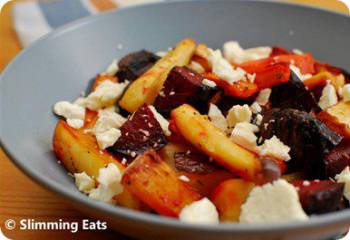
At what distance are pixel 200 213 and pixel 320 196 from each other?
32 centimetres

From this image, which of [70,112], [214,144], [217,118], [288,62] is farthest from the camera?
[288,62]

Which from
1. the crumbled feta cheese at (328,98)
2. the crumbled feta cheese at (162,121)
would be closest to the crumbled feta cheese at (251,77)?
the crumbled feta cheese at (328,98)

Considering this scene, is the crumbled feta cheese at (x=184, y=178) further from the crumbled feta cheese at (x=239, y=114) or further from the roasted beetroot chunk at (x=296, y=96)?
the roasted beetroot chunk at (x=296, y=96)

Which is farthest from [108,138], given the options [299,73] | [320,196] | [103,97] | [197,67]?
[299,73]

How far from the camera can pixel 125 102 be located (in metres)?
2.12

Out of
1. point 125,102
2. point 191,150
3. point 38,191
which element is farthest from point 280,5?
point 38,191

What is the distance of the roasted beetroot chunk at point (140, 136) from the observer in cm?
183

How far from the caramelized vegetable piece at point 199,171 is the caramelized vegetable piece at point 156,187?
0.09m

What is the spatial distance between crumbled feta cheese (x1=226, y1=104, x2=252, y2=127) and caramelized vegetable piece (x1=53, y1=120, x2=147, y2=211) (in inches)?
16.1

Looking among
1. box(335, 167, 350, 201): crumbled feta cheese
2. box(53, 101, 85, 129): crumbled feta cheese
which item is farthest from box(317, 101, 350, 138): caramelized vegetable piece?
box(53, 101, 85, 129): crumbled feta cheese

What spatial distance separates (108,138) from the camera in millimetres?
1870

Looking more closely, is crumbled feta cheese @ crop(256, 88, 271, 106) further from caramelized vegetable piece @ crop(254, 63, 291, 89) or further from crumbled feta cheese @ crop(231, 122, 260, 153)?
crumbled feta cheese @ crop(231, 122, 260, 153)

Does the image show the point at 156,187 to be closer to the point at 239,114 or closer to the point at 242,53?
the point at 239,114

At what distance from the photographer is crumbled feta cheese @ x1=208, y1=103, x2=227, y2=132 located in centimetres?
191
